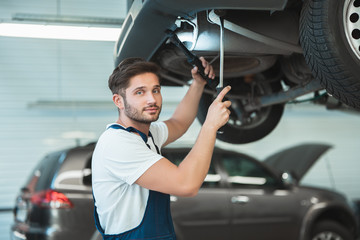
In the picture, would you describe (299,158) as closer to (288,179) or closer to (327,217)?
(288,179)

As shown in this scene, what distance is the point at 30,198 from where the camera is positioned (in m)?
4.12

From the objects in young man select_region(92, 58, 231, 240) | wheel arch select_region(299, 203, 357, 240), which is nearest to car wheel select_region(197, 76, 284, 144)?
young man select_region(92, 58, 231, 240)

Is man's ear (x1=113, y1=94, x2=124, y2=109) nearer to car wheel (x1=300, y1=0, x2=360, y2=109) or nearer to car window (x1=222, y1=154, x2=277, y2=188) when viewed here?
car wheel (x1=300, y1=0, x2=360, y2=109)

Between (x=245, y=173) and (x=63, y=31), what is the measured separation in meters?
2.35

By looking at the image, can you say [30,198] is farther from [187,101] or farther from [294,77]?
[294,77]

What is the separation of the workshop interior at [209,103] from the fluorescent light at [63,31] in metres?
0.01

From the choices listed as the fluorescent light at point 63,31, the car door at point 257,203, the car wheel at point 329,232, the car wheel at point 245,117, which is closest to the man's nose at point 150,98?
the car wheel at point 245,117

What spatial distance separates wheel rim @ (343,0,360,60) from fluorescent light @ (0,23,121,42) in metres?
2.08

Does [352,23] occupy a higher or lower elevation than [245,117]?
higher

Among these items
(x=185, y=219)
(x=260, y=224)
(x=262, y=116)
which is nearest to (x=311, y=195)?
(x=260, y=224)

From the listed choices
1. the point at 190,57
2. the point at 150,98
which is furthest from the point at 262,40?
the point at 150,98

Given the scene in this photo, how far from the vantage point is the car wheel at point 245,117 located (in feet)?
8.84

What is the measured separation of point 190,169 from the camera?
1577 millimetres

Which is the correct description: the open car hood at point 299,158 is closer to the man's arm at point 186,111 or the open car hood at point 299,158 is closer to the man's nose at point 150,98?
the man's arm at point 186,111
